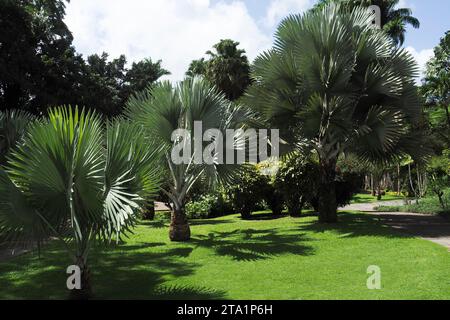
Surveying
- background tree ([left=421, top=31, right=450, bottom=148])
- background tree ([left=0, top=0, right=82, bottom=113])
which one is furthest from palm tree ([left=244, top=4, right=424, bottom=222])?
background tree ([left=0, top=0, right=82, bottom=113])

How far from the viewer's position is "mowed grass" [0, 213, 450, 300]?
20.6 ft

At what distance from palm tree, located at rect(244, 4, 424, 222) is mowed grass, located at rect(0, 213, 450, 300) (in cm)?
254

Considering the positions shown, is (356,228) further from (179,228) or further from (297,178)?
(179,228)

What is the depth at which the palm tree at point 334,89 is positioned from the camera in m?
11.5

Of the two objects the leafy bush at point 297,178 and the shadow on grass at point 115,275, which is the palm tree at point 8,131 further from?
the leafy bush at point 297,178

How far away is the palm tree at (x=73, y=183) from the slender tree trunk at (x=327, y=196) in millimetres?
8092

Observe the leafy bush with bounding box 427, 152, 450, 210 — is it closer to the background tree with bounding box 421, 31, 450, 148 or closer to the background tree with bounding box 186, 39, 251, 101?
the background tree with bounding box 421, 31, 450, 148

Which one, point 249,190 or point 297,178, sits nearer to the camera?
point 297,178

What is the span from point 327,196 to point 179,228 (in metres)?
4.56

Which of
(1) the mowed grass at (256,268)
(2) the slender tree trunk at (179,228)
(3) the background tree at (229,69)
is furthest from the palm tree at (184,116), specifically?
(3) the background tree at (229,69)

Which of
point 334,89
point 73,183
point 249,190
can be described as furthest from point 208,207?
point 73,183

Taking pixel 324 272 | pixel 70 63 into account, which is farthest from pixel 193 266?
pixel 70 63

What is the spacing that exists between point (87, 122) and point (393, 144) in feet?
30.7

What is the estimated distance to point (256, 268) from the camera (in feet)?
25.8
